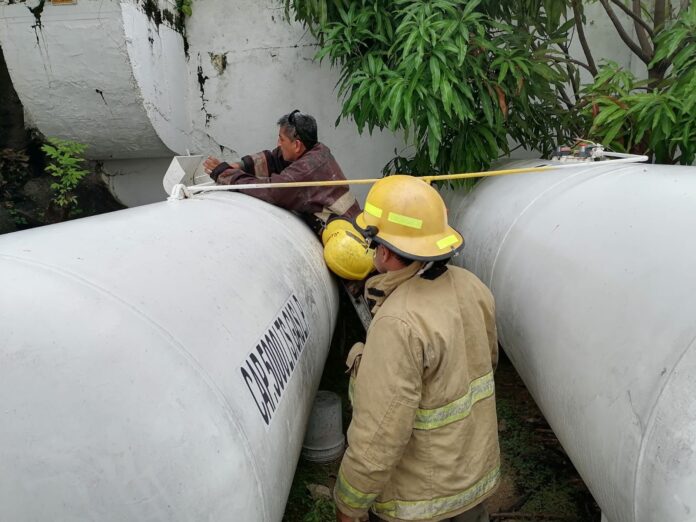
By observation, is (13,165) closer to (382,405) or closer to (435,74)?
(435,74)

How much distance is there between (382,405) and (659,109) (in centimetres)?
208

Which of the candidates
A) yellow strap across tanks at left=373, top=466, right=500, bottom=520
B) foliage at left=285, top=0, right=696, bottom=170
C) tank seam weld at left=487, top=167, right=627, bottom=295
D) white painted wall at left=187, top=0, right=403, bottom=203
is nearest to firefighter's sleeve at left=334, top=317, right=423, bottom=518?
yellow strap across tanks at left=373, top=466, right=500, bottom=520

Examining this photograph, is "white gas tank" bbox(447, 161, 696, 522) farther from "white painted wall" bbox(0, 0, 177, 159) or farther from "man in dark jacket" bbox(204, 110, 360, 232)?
"white painted wall" bbox(0, 0, 177, 159)

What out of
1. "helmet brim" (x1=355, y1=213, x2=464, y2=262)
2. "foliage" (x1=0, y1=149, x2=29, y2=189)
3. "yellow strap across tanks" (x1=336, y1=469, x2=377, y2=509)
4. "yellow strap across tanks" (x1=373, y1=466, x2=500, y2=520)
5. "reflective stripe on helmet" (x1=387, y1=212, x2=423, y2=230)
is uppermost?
"reflective stripe on helmet" (x1=387, y1=212, x2=423, y2=230)

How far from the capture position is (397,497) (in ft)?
4.86

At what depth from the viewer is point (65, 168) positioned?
3.84 m

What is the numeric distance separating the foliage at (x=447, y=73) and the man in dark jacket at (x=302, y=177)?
320 mm

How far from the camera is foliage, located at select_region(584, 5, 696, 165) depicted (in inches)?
93.6

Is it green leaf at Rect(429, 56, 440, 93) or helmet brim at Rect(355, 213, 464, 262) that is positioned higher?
green leaf at Rect(429, 56, 440, 93)

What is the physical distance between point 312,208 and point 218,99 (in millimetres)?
2109

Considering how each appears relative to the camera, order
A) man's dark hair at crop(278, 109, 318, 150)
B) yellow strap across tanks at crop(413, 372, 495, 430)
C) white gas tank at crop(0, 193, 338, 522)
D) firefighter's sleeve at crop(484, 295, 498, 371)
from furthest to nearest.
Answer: man's dark hair at crop(278, 109, 318, 150) < firefighter's sleeve at crop(484, 295, 498, 371) < yellow strap across tanks at crop(413, 372, 495, 430) < white gas tank at crop(0, 193, 338, 522)

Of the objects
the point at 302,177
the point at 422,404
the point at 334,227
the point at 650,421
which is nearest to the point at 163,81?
the point at 302,177

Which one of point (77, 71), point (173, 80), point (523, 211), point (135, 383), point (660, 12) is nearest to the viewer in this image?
point (135, 383)

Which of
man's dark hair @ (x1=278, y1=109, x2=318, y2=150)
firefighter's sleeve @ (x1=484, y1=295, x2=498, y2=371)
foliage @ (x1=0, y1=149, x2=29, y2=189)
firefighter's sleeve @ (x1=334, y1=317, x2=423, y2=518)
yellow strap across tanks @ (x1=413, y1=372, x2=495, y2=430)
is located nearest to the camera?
firefighter's sleeve @ (x1=334, y1=317, x2=423, y2=518)
